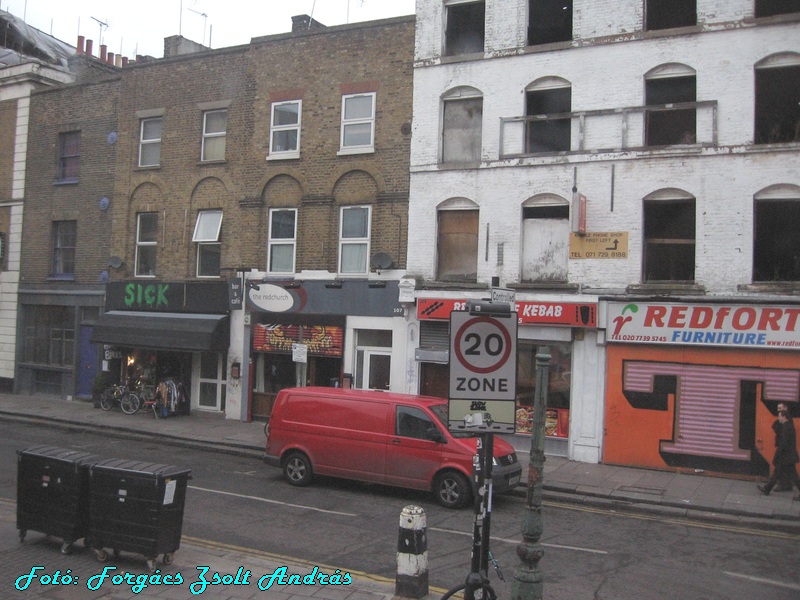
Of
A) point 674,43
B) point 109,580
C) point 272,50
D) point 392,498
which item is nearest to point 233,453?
point 392,498

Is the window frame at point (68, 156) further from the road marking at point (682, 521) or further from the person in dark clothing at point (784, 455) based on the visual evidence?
the person in dark clothing at point (784, 455)

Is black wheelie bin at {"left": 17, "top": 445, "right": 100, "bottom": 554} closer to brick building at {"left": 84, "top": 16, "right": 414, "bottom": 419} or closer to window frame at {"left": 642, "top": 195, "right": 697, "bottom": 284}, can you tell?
brick building at {"left": 84, "top": 16, "right": 414, "bottom": 419}

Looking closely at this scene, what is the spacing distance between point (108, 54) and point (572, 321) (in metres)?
25.5

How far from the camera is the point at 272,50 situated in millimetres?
23016

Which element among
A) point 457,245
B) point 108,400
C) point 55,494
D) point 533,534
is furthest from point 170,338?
point 533,534

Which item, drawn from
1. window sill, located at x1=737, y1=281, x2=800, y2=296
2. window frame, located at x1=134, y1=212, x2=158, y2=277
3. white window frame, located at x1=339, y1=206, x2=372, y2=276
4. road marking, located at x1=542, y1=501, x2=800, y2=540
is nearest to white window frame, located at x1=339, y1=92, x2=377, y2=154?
white window frame, located at x1=339, y1=206, x2=372, y2=276

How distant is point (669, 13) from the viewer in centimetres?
1811

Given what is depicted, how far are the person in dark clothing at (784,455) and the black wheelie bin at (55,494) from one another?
39.8 ft

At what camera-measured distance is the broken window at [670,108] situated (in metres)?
17.7

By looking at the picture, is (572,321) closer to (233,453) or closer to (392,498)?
(392,498)

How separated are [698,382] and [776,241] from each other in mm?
3493

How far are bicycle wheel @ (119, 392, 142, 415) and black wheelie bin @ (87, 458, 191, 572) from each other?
14617 millimetres

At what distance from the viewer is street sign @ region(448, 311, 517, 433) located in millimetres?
7008

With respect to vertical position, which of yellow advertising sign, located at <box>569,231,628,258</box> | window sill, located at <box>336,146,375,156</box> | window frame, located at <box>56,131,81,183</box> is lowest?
yellow advertising sign, located at <box>569,231,628,258</box>
